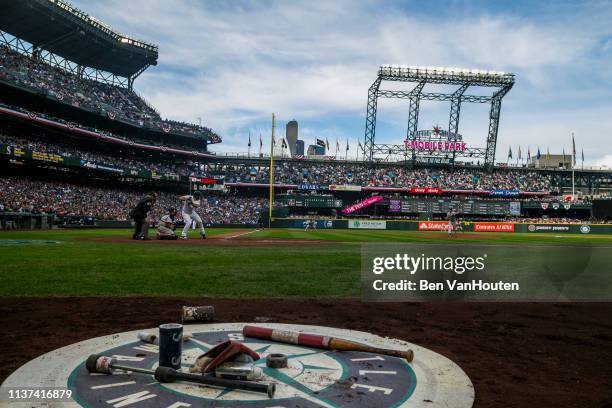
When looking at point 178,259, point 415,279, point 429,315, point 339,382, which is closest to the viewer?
point 339,382

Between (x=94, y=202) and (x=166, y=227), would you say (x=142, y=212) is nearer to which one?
(x=166, y=227)

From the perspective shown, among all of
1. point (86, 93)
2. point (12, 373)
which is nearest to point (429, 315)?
point (12, 373)

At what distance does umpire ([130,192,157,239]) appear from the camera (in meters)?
18.1

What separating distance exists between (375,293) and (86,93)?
59.1 meters

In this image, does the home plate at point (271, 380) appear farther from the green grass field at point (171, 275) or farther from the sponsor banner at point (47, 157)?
the sponsor banner at point (47, 157)

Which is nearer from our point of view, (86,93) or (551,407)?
(551,407)

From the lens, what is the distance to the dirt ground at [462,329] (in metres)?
3.47

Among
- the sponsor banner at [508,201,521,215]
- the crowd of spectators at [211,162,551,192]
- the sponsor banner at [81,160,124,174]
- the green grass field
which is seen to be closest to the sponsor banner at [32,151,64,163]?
the sponsor banner at [81,160,124,174]

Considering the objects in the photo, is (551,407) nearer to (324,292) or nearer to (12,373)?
(12,373)

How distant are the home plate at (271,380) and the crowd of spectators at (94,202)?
1435 inches

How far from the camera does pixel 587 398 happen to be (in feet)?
10.5

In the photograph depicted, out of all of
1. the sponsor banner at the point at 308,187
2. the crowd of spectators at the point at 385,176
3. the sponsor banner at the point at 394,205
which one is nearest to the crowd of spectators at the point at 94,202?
the crowd of spectators at the point at 385,176

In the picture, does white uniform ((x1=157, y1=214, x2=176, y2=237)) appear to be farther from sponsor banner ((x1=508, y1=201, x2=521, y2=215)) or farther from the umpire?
sponsor banner ((x1=508, y1=201, x2=521, y2=215))

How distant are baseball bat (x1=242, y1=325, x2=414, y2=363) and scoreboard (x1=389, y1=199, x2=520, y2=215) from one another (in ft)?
203
